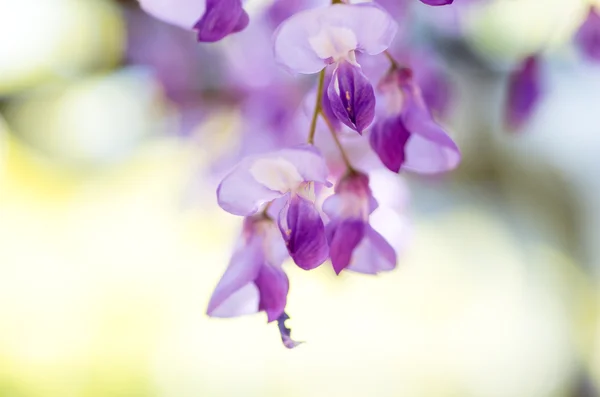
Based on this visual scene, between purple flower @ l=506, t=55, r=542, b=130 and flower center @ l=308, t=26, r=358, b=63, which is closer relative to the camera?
flower center @ l=308, t=26, r=358, b=63

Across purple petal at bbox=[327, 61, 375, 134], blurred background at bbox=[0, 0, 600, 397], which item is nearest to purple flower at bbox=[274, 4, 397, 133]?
purple petal at bbox=[327, 61, 375, 134]

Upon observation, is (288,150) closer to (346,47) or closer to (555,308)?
(346,47)

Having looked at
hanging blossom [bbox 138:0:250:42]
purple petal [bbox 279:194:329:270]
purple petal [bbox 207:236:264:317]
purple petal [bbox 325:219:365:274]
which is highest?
hanging blossom [bbox 138:0:250:42]

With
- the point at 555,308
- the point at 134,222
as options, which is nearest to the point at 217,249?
the point at 134,222

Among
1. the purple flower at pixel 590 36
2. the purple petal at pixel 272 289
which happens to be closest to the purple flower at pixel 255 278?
the purple petal at pixel 272 289

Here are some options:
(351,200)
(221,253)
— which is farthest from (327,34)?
(221,253)

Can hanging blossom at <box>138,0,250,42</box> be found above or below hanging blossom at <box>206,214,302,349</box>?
above

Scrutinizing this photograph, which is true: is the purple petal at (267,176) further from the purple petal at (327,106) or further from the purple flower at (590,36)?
the purple flower at (590,36)

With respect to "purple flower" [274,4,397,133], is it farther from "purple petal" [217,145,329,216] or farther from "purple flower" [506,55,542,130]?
"purple flower" [506,55,542,130]
